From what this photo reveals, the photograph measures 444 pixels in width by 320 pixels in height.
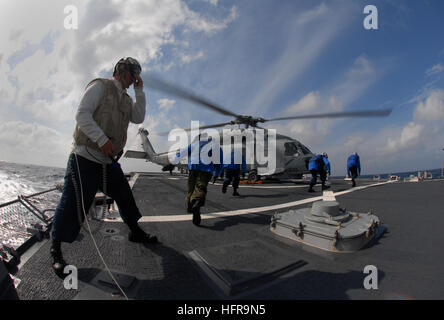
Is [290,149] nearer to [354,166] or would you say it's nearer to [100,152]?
[354,166]

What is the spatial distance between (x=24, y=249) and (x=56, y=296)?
3.30 feet

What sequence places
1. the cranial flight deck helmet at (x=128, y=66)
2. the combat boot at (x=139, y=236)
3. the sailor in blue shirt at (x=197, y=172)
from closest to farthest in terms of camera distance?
1. the cranial flight deck helmet at (x=128, y=66)
2. the combat boot at (x=139, y=236)
3. the sailor in blue shirt at (x=197, y=172)

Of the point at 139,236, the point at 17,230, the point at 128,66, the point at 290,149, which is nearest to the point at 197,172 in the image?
the point at 139,236

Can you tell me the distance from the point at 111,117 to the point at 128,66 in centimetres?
55

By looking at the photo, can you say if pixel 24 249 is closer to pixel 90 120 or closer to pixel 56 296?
pixel 56 296

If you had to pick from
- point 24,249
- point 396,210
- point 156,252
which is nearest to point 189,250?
point 156,252

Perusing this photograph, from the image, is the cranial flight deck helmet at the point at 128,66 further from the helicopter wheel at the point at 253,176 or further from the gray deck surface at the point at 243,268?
the helicopter wheel at the point at 253,176

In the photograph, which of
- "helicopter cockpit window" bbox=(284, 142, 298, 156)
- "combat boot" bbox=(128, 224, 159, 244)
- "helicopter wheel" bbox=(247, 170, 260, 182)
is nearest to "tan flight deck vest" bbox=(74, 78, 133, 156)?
"combat boot" bbox=(128, 224, 159, 244)

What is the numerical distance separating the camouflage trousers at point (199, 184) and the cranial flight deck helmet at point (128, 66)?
5.58 feet

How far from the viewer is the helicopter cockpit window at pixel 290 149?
10.2 metres

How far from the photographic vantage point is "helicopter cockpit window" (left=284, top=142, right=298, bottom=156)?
1019cm

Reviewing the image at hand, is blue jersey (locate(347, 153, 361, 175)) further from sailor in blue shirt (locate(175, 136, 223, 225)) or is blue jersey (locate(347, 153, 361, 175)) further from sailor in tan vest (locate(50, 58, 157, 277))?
sailor in tan vest (locate(50, 58, 157, 277))

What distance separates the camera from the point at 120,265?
4.77 ft

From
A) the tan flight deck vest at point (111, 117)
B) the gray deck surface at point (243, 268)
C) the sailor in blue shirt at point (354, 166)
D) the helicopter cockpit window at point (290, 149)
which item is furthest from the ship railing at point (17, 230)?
the helicopter cockpit window at point (290, 149)
